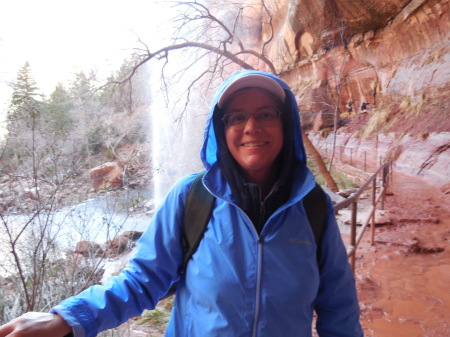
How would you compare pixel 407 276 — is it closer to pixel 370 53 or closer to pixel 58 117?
pixel 58 117

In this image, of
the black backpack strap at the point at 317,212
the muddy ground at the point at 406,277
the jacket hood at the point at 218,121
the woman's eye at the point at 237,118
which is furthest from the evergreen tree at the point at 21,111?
the black backpack strap at the point at 317,212

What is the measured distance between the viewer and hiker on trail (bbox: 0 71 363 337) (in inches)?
35.6

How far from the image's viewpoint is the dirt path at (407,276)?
2.94 meters

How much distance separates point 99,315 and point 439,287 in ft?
13.0

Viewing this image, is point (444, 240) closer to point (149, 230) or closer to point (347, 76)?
point (149, 230)

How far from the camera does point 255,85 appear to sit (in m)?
1.09

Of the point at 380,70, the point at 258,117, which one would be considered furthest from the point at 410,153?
the point at 258,117

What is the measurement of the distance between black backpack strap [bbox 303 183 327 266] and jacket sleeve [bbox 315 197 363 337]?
0.02m

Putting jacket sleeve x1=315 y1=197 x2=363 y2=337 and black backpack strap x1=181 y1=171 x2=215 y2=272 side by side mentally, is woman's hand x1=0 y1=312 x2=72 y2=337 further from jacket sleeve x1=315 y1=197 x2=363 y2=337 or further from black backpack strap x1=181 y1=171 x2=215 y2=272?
jacket sleeve x1=315 y1=197 x2=363 y2=337

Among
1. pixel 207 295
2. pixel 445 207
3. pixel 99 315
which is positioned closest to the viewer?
pixel 99 315

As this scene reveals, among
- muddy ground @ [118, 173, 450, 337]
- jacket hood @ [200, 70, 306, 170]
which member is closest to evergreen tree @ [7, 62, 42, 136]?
muddy ground @ [118, 173, 450, 337]

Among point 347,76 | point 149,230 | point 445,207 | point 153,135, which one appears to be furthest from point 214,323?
point 347,76

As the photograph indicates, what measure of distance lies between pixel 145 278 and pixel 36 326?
311 mm

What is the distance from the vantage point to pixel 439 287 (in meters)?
3.47
